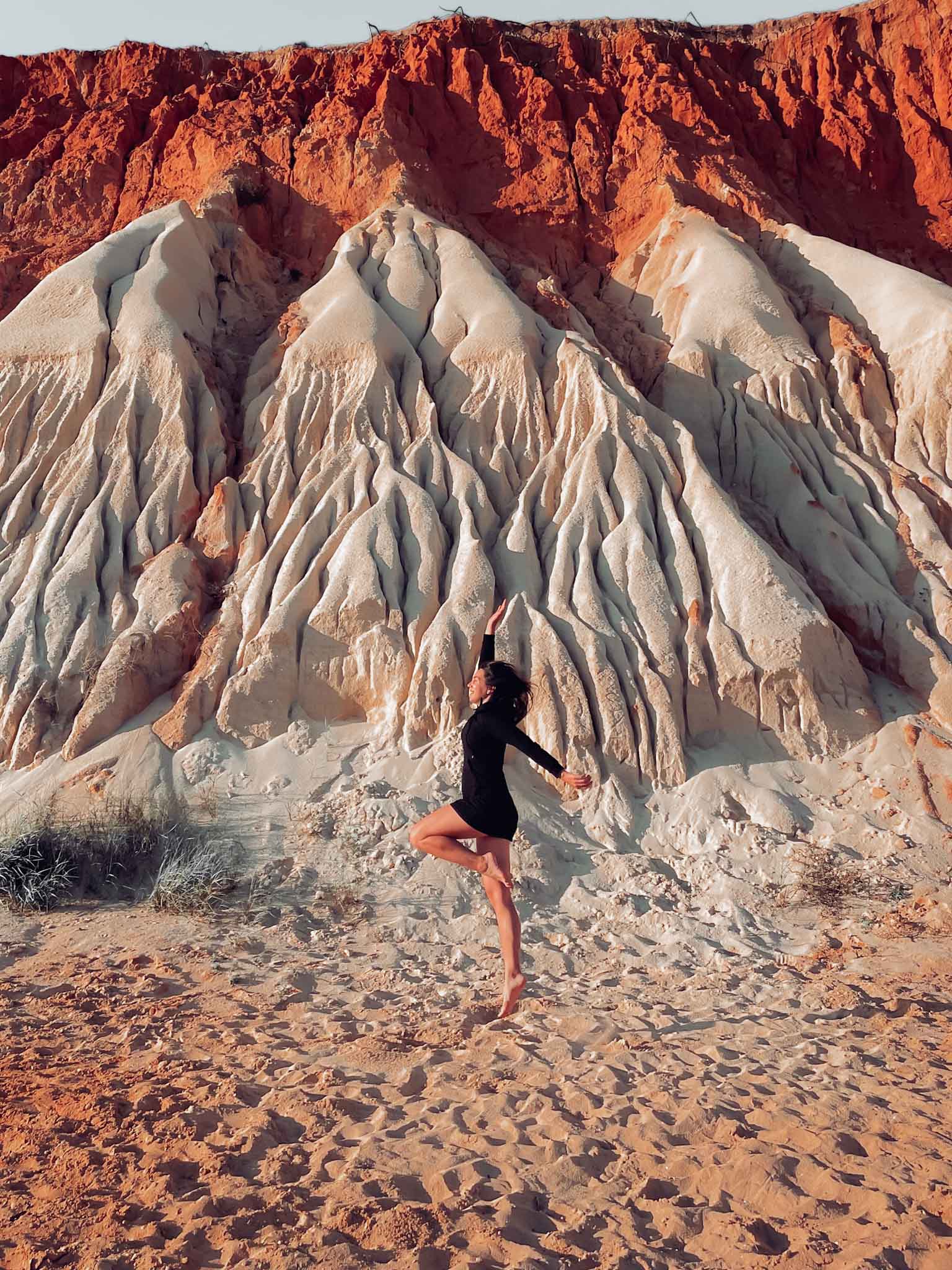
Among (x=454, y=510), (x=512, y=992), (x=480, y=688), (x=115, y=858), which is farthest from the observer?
(x=454, y=510)

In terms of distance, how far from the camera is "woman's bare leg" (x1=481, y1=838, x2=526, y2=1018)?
5684 mm

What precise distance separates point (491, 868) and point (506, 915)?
13.7 inches

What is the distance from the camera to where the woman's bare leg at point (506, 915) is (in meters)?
5.68

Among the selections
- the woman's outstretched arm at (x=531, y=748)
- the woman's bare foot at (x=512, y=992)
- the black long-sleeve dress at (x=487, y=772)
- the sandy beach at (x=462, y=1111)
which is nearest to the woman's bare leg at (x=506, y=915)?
the woman's bare foot at (x=512, y=992)

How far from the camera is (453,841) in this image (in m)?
5.64

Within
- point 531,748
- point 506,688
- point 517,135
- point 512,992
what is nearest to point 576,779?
point 531,748

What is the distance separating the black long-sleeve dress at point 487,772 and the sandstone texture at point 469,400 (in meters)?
5.12

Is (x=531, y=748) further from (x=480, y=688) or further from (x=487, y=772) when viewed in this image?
(x=480, y=688)

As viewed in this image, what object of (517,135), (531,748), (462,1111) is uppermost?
(517,135)

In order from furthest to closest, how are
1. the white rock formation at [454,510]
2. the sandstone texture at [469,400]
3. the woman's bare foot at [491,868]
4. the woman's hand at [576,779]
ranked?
the sandstone texture at [469,400]
the white rock formation at [454,510]
the woman's bare foot at [491,868]
the woman's hand at [576,779]

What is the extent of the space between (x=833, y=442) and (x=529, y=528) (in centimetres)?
592

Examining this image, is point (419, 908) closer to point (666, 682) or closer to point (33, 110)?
point (666, 682)

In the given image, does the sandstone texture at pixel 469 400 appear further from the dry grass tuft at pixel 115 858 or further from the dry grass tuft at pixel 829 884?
the dry grass tuft at pixel 829 884

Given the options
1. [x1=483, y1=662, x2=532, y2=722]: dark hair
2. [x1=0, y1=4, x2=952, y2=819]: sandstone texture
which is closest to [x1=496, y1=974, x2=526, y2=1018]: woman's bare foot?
[x1=483, y1=662, x2=532, y2=722]: dark hair
